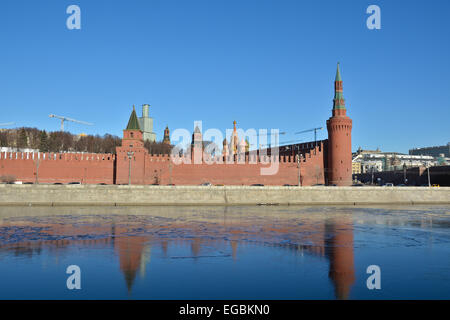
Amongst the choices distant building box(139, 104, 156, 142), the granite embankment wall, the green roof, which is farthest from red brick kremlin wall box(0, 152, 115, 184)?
distant building box(139, 104, 156, 142)

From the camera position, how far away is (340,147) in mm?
45156

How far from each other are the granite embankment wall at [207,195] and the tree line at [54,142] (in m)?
42.6

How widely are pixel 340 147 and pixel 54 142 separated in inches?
2093

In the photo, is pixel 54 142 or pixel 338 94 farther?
pixel 54 142

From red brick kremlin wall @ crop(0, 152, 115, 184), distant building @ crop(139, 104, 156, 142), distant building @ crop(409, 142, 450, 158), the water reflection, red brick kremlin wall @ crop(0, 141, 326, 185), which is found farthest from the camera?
distant building @ crop(409, 142, 450, 158)

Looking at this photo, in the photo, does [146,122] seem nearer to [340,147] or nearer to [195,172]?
[195,172]

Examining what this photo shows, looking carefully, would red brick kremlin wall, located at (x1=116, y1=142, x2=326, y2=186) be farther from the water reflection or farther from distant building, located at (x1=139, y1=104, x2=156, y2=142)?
distant building, located at (x1=139, y1=104, x2=156, y2=142)

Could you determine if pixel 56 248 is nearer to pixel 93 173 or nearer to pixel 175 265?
pixel 175 265

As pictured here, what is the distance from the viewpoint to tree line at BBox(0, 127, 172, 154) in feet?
236

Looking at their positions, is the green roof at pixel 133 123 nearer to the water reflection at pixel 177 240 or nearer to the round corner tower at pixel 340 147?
the round corner tower at pixel 340 147

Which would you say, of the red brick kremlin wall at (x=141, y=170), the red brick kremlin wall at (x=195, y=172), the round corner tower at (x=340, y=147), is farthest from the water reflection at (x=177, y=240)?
the round corner tower at (x=340, y=147)

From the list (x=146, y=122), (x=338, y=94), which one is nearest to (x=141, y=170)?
(x=338, y=94)

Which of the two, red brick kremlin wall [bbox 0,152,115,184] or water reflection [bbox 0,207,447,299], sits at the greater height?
red brick kremlin wall [bbox 0,152,115,184]
